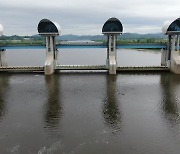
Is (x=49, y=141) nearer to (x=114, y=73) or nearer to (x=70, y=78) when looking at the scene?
(x=70, y=78)

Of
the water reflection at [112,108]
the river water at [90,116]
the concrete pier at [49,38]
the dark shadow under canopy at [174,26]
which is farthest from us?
the concrete pier at [49,38]

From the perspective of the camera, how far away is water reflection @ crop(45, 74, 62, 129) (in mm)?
21703

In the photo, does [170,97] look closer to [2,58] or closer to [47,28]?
[47,28]

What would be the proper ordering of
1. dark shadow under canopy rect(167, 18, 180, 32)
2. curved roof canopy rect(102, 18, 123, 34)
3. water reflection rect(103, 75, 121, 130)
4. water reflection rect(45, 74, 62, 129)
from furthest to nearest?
curved roof canopy rect(102, 18, 123, 34) < dark shadow under canopy rect(167, 18, 180, 32) < water reflection rect(45, 74, 62, 129) < water reflection rect(103, 75, 121, 130)

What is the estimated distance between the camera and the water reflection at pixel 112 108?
21.6 m

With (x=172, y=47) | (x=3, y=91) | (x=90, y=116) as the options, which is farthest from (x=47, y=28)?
(x=90, y=116)

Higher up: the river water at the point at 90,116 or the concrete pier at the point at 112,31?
the concrete pier at the point at 112,31

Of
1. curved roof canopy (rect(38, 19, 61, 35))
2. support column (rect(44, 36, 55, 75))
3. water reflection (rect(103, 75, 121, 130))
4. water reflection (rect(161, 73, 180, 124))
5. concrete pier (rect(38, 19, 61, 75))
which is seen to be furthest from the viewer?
support column (rect(44, 36, 55, 75))

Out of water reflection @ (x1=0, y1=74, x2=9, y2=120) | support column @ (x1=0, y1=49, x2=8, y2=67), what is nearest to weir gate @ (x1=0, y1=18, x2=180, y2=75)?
support column @ (x1=0, y1=49, x2=8, y2=67)

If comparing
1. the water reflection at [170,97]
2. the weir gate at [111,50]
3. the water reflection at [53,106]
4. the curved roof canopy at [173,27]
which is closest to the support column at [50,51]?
the weir gate at [111,50]

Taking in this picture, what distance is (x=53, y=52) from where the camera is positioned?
153ft

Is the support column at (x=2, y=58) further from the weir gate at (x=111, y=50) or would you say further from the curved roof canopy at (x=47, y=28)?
the curved roof canopy at (x=47, y=28)

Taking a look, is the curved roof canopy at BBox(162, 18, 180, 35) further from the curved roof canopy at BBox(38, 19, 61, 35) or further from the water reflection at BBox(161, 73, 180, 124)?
the curved roof canopy at BBox(38, 19, 61, 35)

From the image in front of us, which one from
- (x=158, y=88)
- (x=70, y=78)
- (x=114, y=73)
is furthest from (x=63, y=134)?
(x=114, y=73)
